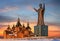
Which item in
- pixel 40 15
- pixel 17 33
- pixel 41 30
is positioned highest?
pixel 40 15

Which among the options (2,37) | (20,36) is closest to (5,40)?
(2,37)

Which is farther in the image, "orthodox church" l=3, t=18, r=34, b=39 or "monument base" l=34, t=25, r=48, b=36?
"orthodox church" l=3, t=18, r=34, b=39

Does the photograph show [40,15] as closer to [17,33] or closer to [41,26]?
[41,26]

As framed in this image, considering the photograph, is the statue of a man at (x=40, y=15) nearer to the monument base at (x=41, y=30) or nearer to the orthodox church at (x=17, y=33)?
the monument base at (x=41, y=30)

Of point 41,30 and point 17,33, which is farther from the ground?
point 41,30

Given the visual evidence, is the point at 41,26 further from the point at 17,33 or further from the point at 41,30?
the point at 17,33

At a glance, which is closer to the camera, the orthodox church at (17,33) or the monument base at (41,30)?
the monument base at (41,30)

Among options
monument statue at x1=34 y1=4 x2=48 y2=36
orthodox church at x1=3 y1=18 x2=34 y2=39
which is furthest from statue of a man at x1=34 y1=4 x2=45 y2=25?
orthodox church at x1=3 y1=18 x2=34 y2=39

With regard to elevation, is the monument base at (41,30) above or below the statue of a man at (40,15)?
below

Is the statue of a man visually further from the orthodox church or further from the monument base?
A: the orthodox church

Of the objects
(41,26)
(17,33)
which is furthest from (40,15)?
(17,33)

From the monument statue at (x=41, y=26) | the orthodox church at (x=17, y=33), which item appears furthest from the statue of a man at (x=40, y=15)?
the orthodox church at (x=17, y=33)

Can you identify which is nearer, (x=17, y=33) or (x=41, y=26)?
(x=41, y=26)

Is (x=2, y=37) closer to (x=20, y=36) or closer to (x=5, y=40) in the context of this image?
(x=5, y=40)
